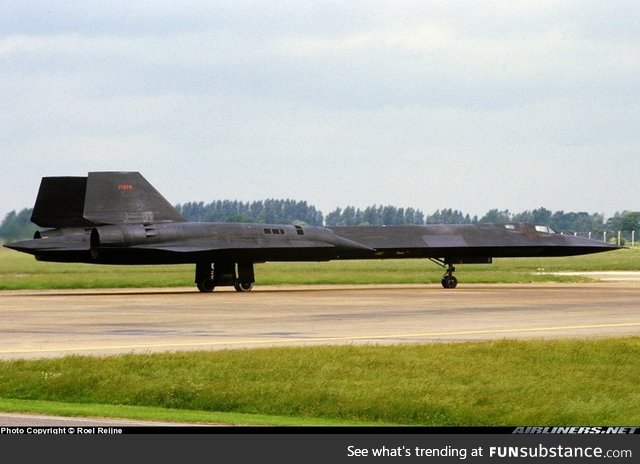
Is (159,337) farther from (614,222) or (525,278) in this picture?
(614,222)

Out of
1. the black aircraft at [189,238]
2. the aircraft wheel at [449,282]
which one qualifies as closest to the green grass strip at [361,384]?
the black aircraft at [189,238]

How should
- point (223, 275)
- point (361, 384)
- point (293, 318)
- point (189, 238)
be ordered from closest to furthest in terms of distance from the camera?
point (361, 384)
point (293, 318)
point (189, 238)
point (223, 275)

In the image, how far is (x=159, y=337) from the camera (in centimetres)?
2700

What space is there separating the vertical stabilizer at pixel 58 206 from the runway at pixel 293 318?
2857 millimetres

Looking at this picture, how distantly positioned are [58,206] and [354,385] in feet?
103

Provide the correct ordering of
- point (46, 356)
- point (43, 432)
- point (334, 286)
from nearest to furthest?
point (43, 432), point (46, 356), point (334, 286)

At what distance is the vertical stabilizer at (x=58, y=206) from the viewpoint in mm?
47875

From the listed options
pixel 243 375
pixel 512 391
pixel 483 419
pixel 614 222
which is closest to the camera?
pixel 483 419

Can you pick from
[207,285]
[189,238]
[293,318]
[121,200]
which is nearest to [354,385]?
[293,318]

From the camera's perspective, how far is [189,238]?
158 feet

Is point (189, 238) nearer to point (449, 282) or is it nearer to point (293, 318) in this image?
point (449, 282)
